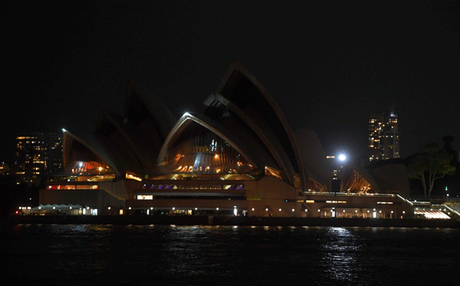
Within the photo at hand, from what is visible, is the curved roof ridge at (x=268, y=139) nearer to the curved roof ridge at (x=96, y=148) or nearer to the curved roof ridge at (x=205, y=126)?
the curved roof ridge at (x=205, y=126)

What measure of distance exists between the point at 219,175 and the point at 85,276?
4802cm

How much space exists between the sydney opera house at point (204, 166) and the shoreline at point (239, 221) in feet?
10.6

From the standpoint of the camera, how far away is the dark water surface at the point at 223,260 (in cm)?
2692

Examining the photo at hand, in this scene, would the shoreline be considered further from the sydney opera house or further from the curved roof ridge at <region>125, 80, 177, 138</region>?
the curved roof ridge at <region>125, 80, 177, 138</region>

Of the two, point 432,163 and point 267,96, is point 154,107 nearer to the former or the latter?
point 267,96

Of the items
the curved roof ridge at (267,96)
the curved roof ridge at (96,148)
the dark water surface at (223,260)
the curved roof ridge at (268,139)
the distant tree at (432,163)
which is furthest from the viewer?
the distant tree at (432,163)

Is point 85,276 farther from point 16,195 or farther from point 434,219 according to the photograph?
point 16,195

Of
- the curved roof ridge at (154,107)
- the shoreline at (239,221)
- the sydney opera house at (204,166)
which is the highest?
the curved roof ridge at (154,107)

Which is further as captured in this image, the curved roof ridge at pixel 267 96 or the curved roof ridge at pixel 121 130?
the curved roof ridge at pixel 121 130

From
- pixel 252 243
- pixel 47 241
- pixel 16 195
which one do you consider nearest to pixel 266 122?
pixel 252 243

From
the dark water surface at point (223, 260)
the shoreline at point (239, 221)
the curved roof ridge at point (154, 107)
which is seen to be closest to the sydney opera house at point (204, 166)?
the curved roof ridge at point (154, 107)

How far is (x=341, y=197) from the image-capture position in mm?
75625

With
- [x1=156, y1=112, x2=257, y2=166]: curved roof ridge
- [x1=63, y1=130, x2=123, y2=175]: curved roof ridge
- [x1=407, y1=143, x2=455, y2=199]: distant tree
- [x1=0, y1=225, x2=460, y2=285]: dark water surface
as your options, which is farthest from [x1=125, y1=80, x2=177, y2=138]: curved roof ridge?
[x1=407, y1=143, x2=455, y2=199]: distant tree

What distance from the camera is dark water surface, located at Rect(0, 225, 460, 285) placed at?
2692 cm
